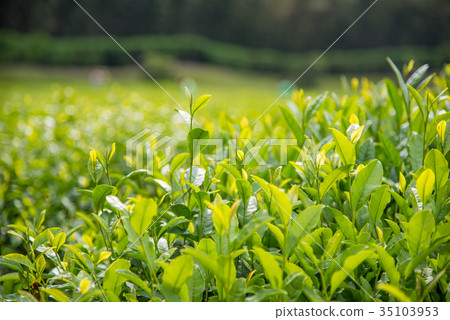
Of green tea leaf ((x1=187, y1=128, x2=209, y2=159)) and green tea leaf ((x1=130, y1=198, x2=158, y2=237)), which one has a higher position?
green tea leaf ((x1=187, y1=128, x2=209, y2=159))

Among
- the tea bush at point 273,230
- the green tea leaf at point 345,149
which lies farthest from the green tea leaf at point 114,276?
the green tea leaf at point 345,149

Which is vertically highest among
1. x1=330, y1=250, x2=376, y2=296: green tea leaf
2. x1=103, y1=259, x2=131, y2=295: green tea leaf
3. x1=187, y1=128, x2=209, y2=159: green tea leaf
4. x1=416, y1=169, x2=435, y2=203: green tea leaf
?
x1=187, y1=128, x2=209, y2=159: green tea leaf

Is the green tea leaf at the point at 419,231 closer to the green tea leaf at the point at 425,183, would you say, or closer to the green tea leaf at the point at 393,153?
the green tea leaf at the point at 425,183

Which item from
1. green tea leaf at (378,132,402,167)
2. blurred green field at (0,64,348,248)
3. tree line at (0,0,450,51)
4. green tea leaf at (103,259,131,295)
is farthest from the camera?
tree line at (0,0,450,51)

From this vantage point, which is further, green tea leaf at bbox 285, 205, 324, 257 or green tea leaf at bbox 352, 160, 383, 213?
green tea leaf at bbox 352, 160, 383, 213


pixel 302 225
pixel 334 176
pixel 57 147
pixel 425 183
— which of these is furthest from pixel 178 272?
pixel 57 147

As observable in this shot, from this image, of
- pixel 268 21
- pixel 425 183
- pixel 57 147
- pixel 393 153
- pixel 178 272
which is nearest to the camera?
pixel 178 272

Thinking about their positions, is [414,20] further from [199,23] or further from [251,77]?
[199,23]

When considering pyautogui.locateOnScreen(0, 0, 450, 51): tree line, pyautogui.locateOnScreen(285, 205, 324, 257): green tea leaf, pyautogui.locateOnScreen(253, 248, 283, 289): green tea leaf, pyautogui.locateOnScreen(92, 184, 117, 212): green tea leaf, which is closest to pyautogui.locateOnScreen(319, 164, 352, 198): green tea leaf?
pyautogui.locateOnScreen(285, 205, 324, 257): green tea leaf

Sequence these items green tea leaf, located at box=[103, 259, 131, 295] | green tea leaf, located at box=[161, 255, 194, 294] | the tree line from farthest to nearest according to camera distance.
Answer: the tree line
green tea leaf, located at box=[103, 259, 131, 295]
green tea leaf, located at box=[161, 255, 194, 294]

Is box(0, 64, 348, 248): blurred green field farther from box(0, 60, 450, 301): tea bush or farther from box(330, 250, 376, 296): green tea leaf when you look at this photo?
box(330, 250, 376, 296): green tea leaf

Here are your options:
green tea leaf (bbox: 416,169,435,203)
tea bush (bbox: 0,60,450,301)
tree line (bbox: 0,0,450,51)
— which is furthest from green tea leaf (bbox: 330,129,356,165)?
tree line (bbox: 0,0,450,51)

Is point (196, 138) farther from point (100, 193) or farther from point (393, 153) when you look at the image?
point (393, 153)

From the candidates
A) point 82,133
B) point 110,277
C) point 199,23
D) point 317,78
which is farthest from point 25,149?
point 199,23
